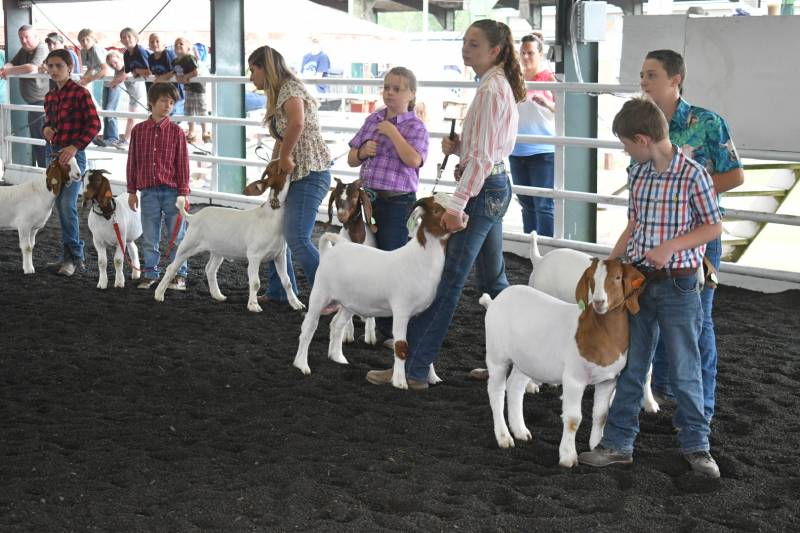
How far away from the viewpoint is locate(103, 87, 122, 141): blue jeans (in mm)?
13633

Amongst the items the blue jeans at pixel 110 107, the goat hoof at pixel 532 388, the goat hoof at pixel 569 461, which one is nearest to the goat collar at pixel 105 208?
the goat hoof at pixel 532 388

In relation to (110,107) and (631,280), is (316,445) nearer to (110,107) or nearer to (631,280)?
(631,280)

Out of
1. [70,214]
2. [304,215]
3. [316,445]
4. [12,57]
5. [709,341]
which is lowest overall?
[316,445]

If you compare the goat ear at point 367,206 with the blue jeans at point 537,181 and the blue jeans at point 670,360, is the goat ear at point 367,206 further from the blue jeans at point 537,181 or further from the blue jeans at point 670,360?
the blue jeans at point 537,181

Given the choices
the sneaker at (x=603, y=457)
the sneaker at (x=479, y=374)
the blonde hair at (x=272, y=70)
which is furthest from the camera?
the blonde hair at (x=272, y=70)

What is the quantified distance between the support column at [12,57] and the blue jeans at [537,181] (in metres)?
7.83

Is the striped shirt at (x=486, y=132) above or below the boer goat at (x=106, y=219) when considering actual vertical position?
above

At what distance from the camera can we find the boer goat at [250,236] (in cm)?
647

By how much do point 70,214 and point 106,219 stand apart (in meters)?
0.60

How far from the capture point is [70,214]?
778 centimetres

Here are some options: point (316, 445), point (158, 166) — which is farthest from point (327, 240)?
point (158, 166)

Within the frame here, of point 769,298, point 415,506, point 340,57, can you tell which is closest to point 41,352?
point 415,506

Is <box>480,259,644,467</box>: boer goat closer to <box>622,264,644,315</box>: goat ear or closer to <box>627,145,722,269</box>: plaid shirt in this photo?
<box>622,264,644,315</box>: goat ear

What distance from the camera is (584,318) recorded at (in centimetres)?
380
